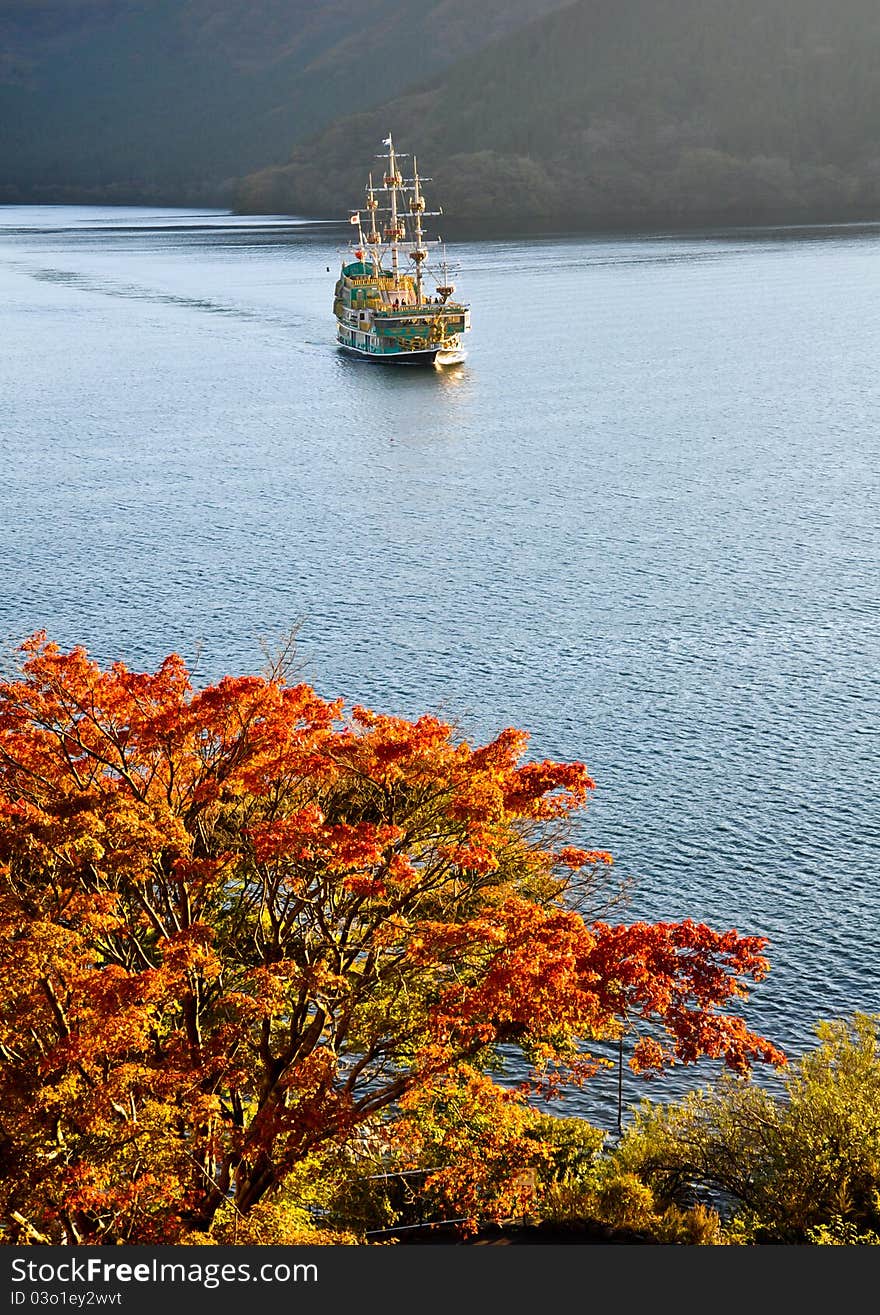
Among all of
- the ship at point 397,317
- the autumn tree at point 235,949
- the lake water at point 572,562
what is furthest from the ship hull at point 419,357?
the autumn tree at point 235,949

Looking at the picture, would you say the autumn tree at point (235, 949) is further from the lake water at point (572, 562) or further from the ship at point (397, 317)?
the ship at point (397, 317)

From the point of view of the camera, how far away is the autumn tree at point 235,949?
27.4m

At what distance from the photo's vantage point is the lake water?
187ft

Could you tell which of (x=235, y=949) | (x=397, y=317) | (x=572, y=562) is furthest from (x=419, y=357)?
(x=235, y=949)

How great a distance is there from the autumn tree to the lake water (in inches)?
449

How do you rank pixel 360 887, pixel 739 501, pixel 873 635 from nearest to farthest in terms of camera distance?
pixel 360 887, pixel 873 635, pixel 739 501

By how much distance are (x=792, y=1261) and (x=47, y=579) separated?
250 ft

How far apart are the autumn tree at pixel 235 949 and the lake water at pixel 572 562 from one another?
11402 mm

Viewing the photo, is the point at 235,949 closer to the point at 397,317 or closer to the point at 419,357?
the point at 419,357

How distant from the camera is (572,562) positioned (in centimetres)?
9506

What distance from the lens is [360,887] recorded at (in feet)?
97.0

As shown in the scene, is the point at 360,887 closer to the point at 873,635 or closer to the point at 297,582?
the point at 873,635

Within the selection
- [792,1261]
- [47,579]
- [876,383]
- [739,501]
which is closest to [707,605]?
[739,501]

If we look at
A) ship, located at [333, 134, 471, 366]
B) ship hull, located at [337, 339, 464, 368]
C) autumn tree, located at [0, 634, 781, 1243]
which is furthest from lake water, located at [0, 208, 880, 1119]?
autumn tree, located at [0, 634, 781, 1243]
